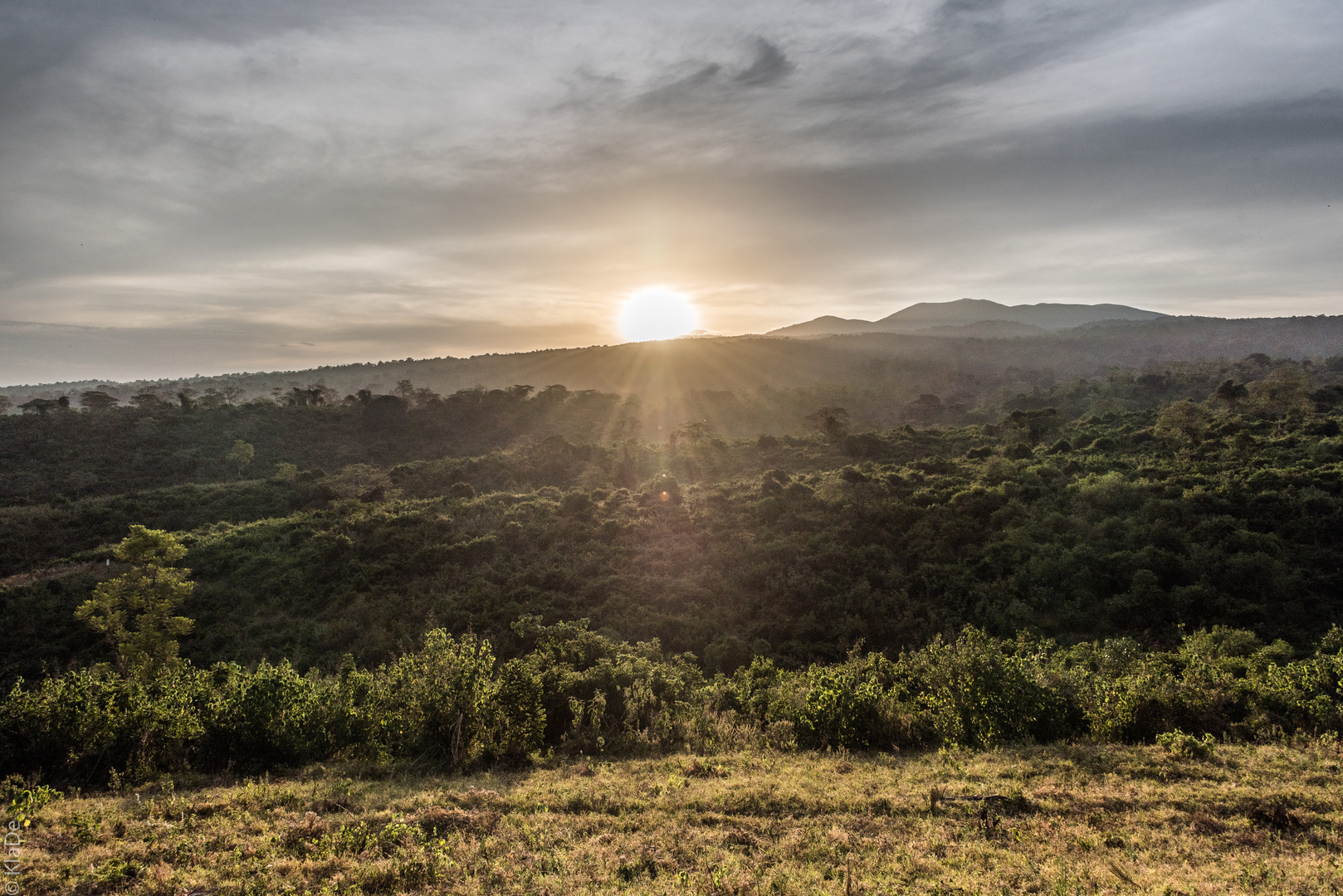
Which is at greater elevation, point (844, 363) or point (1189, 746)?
point (844, 363)

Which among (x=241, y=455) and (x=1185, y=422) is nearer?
(x=1185, y=422)

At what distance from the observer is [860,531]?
2323 cm

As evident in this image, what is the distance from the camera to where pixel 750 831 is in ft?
22.5

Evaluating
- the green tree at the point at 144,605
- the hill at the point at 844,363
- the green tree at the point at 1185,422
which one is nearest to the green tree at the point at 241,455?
the green tree at the point at 144,605

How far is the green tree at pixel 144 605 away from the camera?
15.2 m

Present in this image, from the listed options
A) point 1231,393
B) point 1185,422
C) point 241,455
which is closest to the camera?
point 1185,422

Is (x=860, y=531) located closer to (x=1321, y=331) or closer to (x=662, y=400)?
(x=662, y=400)

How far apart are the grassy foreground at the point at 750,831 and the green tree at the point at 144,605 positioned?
993cm

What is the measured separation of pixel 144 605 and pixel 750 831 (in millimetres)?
17122

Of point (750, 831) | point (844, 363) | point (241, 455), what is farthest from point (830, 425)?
point (844, 363)

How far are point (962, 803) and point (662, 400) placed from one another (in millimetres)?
78349

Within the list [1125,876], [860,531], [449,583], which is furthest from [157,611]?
[860,531]

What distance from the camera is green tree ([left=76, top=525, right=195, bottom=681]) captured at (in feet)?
50.0

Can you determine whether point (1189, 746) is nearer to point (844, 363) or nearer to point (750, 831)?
point (750, 831)
